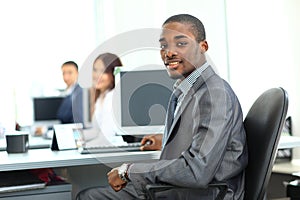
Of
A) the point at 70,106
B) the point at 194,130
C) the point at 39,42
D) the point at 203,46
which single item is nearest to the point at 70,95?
the point at 70,106

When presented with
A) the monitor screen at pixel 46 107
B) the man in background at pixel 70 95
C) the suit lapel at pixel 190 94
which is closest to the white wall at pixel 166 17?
the man in background at pixel 70 95

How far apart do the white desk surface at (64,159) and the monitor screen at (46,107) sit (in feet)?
11.0

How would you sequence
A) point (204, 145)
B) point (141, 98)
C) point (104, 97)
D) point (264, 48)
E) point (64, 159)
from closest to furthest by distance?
point (204, 145) < point (64, 159) < point (141, 98) < point (104, 97) < point (264, 48)

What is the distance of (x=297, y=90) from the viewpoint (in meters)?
3.64

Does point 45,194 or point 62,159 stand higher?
point 62,159

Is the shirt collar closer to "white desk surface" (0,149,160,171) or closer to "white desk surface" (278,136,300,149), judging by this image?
"white desk surface" (0,149,160,171)

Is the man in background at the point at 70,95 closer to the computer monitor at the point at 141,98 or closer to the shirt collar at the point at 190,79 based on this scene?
the computer monitor at the point at 141,98

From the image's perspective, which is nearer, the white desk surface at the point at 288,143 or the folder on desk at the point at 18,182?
the folder on desk at the point at 18,182

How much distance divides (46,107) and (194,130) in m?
4.15

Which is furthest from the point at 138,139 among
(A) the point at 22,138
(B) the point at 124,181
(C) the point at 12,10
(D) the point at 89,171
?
(C) the point at 12,10

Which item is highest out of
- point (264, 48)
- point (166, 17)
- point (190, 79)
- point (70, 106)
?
point (166, 17)

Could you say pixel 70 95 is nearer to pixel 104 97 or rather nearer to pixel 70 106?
pixel 70 106

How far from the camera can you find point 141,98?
2.86 m

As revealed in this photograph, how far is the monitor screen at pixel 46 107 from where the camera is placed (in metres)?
5.90
